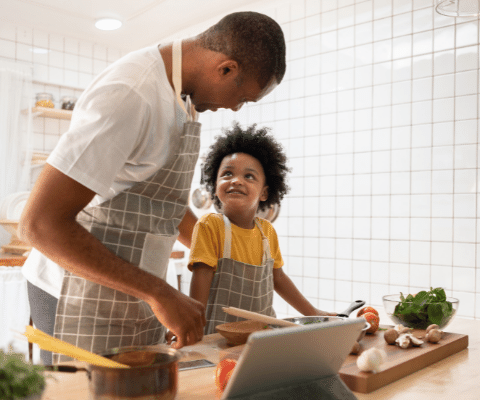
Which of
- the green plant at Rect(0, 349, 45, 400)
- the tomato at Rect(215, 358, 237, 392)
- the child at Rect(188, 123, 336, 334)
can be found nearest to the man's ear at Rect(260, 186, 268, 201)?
the child at Rect(188, 123, 336, 334)

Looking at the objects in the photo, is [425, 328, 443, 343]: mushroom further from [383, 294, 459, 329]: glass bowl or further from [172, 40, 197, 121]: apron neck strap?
[172, 40, 197, 121]: apron neck strap

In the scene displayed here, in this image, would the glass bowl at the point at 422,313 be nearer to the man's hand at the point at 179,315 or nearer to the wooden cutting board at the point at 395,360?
Answer: the wooden cutting board at the point at 395,360

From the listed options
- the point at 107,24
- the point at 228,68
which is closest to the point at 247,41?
the point at 228,68

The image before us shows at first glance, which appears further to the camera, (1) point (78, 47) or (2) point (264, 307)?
(1) point (78, 47)

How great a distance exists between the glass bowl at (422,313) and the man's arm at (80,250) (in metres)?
0.56

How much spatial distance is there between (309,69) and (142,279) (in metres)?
2.48

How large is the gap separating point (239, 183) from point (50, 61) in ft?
9.30

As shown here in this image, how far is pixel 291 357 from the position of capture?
1.79 ft

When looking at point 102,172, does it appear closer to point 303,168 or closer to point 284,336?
point 284,336

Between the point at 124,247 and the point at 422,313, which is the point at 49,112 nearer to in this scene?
the point at 124,247

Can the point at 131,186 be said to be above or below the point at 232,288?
above

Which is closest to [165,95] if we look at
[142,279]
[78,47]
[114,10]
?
[142,279]

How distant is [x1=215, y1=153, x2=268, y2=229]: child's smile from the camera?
145 centimetres

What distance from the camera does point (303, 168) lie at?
299cm
